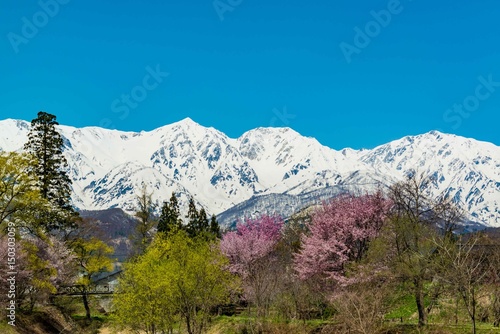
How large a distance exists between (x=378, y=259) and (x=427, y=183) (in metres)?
6.59

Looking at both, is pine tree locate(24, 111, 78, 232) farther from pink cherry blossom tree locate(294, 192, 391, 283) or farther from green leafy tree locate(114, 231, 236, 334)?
pink cherry blossom tree locate(294, 192, 391, 283)

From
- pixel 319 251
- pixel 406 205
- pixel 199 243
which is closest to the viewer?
pixel 406 205

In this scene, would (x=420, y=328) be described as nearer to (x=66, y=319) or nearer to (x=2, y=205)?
(x=2, y=205)

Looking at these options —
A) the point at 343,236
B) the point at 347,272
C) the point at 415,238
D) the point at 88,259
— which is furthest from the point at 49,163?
the point at 415,238

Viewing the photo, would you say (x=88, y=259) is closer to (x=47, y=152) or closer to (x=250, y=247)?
(x=47, y=152)

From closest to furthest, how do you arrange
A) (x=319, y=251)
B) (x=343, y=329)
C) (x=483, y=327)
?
(x=483, y=327) → (x=343, y=329) → (x=319, y=251)

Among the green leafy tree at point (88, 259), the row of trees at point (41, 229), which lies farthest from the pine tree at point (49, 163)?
the green leafy tree at point (88, 259)

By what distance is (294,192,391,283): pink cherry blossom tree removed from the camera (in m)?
A: 41.7

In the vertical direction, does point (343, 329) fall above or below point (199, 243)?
below

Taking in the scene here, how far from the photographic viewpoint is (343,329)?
33719 mm

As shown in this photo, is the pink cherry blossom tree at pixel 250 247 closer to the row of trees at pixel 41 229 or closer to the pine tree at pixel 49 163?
the row of trees at pixel 41 229

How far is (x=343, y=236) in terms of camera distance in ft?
139

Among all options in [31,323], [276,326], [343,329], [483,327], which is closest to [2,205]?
[31,323]

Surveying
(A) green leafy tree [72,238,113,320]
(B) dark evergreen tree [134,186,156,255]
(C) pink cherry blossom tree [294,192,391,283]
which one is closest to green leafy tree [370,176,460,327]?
(C) pink cherry blossom tree [294,192,391,283]
